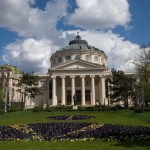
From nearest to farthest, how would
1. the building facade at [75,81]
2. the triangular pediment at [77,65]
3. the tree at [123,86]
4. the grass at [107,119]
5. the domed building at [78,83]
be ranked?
the grass at [107,119], the tree at [123,86], the domed building at [78,83], the building facade at [75,81], the triangular pediment at [77,65]

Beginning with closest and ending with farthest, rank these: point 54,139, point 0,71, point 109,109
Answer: point 54,139, point 109,109, point 0,71

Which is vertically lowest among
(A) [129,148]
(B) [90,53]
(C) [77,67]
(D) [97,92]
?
(A) [129,148]

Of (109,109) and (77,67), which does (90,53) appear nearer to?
(77,67)

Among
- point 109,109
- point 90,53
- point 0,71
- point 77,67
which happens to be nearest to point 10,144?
point 109,109

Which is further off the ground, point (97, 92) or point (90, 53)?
Result: point (90, 53)

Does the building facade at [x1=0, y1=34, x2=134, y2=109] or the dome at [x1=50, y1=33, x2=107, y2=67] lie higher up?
the dome at [x1=50, y1=33, x2=107, y2=67]

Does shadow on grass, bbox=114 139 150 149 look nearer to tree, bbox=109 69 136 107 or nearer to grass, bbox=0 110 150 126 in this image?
grass, bbox=0 110 150 126

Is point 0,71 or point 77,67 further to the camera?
point 0,71

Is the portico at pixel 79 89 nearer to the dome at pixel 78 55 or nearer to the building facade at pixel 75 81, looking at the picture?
the building facade at pixel 75 81

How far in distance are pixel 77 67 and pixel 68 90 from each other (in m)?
7.74

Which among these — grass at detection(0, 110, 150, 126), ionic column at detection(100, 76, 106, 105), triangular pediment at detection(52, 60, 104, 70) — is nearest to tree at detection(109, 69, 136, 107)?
ionic column at detection(100, 76, 106, 105)

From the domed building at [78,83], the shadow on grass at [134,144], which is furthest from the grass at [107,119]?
the domed building at [78,83]

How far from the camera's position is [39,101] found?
89.4m

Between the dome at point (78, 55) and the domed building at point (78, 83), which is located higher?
the dome at point (78, 55)
